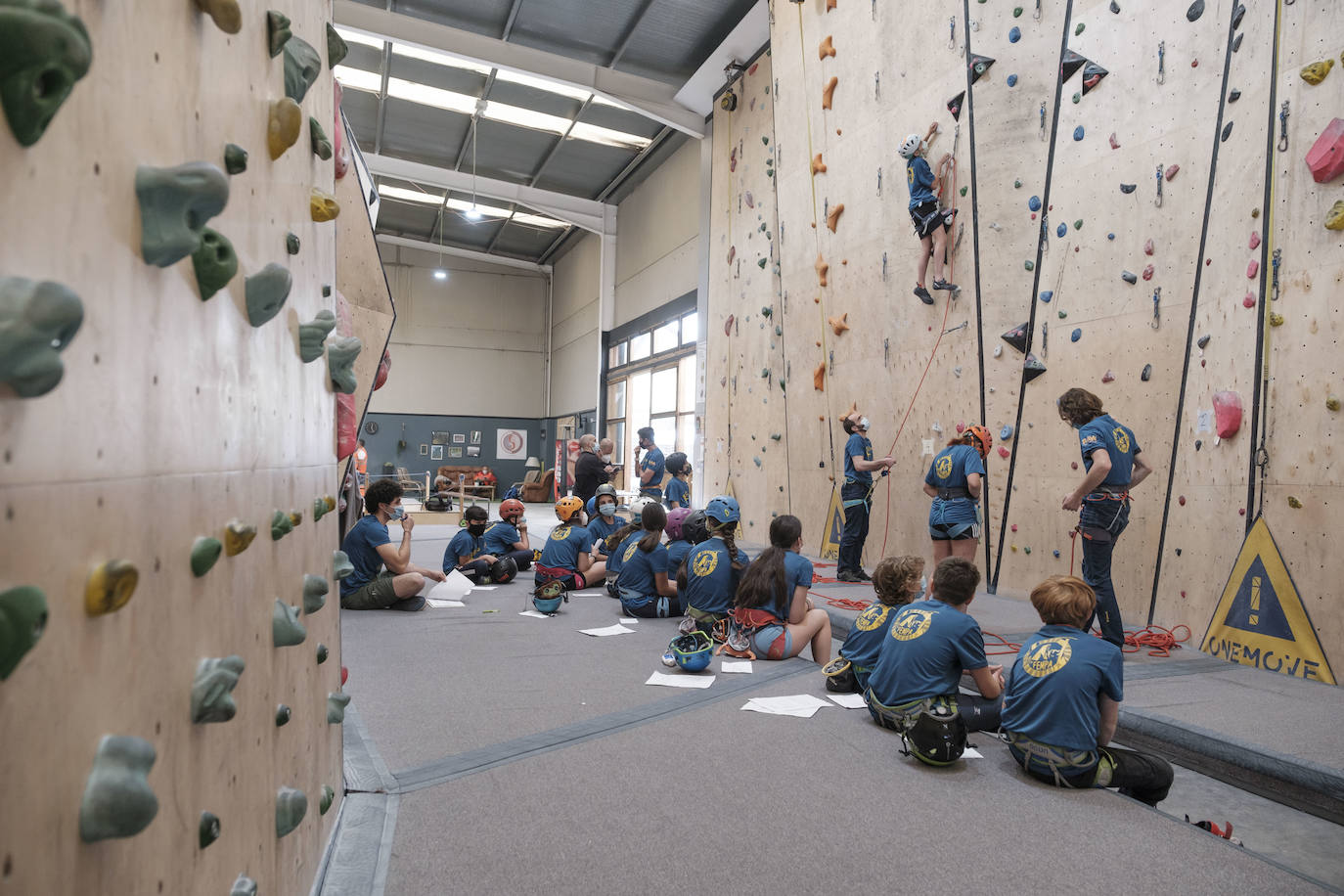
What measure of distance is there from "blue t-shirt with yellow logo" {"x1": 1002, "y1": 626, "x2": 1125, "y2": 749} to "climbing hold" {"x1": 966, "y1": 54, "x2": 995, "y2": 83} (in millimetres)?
4752

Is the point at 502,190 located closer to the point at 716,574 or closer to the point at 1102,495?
the point at 716,574

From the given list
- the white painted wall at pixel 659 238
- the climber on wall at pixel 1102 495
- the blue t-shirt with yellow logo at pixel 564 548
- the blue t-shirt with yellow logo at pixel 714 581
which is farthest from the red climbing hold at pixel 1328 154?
the white painted wall at pixel 659 238

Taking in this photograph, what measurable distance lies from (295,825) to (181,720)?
62 cm

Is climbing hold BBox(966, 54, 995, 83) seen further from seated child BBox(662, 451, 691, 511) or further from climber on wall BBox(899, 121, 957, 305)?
seated child BBox(662, 451, 691, 511)

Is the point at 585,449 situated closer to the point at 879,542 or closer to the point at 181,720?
the point at 879,542

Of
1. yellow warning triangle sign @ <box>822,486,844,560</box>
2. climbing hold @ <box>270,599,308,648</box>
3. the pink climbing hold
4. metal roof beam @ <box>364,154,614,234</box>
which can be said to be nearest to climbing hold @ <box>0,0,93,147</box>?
climbing hold @ <box>270,599,308,648</box>

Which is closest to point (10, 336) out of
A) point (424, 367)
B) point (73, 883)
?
point (73, 883)

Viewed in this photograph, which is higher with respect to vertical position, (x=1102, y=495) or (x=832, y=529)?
(x=1102, y=495)

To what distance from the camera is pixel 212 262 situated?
920mm

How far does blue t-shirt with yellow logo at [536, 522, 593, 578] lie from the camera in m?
6.23

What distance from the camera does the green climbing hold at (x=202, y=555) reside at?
943 millimetres

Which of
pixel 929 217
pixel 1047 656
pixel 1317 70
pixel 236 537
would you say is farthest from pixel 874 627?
pixel 929 217

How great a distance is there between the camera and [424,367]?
66.8 feet

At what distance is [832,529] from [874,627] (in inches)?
169
